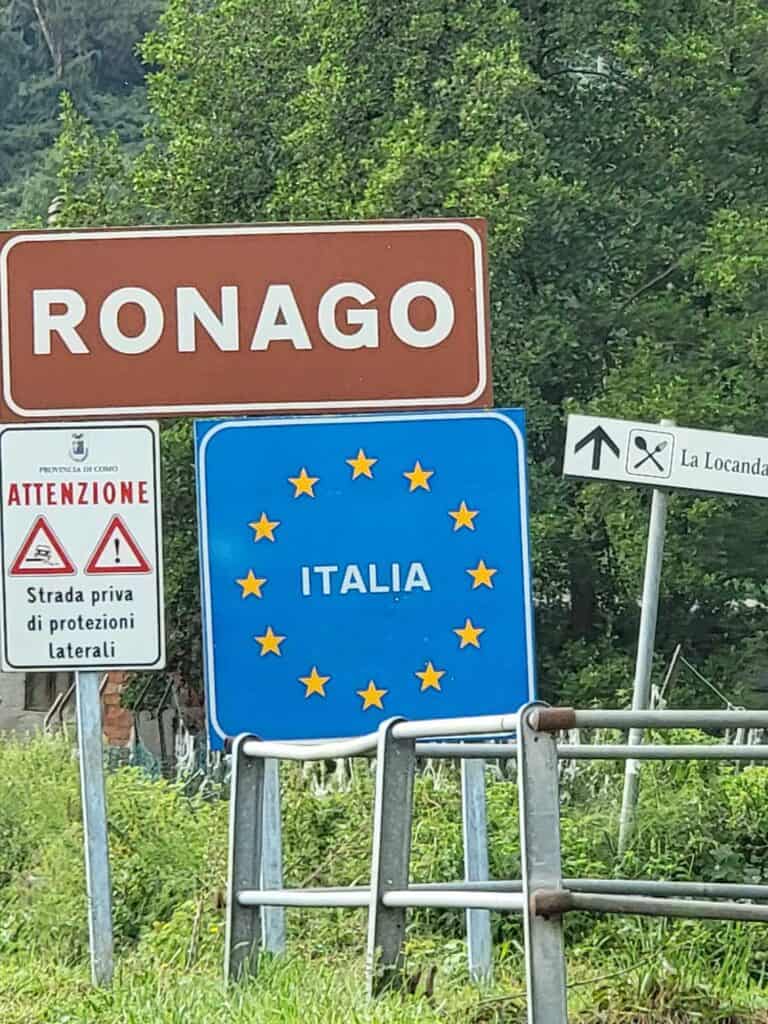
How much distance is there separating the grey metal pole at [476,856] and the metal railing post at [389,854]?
0.82 metres

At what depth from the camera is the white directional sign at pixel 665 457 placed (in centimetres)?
742

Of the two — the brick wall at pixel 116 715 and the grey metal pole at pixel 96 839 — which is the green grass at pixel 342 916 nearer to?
the grey metal pole at pixel 96 839

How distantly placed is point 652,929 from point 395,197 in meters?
20.2

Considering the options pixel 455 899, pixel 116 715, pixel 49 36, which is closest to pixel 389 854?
pixel 455 899

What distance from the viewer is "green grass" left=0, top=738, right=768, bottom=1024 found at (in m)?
4.95

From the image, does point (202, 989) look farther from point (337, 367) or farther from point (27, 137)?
point (27, 137)

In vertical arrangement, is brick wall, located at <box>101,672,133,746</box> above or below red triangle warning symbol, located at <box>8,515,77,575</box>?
below

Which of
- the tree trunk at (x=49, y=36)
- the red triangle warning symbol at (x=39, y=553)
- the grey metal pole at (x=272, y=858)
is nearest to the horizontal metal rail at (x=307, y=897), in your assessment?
the grey metal pole at (x=272, y=858)

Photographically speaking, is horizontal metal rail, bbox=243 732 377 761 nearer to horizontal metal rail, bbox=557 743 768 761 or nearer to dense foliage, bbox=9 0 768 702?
horizontal metal rail, bbox=557 743 768 761

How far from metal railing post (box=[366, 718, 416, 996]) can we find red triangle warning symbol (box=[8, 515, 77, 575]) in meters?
1.65

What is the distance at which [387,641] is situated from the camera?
19.8 ft

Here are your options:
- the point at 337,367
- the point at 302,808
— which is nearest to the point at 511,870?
the point at 302,808

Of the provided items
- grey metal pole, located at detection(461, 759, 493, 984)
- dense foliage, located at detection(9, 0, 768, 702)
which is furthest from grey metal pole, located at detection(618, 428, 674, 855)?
dense foliage, located at detection(9, 0, 768, 702)

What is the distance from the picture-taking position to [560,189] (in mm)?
27328
